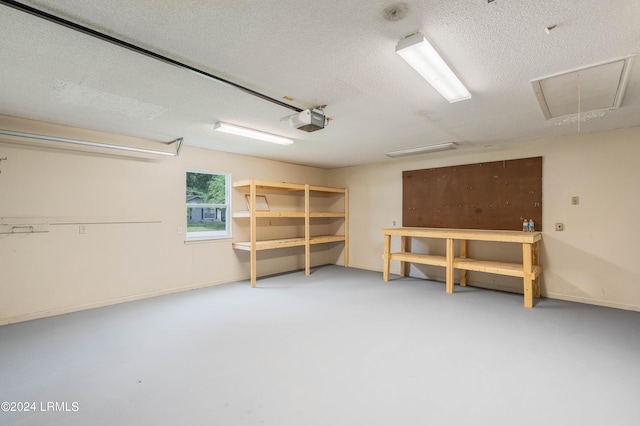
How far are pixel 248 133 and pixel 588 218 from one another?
16.1ft

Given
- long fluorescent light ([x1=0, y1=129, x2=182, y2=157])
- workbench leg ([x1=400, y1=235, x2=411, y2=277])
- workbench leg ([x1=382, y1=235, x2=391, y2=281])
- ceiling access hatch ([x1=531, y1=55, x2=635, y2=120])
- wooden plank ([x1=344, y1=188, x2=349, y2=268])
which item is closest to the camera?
ceiling access hatch ([x1=531, y1=55, x2=635, y2=120])

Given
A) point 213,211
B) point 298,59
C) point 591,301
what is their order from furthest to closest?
point 213,211 → point 591,301 → point 298,59

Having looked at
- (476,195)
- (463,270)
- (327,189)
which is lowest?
(463,270)

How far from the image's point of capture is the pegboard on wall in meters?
4.48

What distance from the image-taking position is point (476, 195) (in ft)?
16.4

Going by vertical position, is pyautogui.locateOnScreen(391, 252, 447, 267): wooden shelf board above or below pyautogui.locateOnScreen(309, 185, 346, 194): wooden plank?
below

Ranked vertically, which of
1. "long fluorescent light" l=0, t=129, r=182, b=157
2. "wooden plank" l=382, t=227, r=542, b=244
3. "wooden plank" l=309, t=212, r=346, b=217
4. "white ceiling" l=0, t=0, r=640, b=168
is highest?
"white ceiling" l=0, t=0, r=640, b=168

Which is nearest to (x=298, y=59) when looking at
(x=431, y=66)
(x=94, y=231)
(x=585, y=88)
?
(x=431, y=66)

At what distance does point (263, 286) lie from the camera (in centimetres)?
491

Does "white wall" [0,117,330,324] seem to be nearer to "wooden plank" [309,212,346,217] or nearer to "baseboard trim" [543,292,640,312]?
"wooden plank" [309,212,346,217]

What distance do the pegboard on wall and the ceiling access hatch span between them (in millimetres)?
1572

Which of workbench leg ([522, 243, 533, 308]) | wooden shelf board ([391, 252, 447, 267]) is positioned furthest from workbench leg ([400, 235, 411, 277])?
workbench leg ([522, 243, 533, 308])

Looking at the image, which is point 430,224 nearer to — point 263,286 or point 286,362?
point 263,286

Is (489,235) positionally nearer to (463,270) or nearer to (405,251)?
(463,270)
